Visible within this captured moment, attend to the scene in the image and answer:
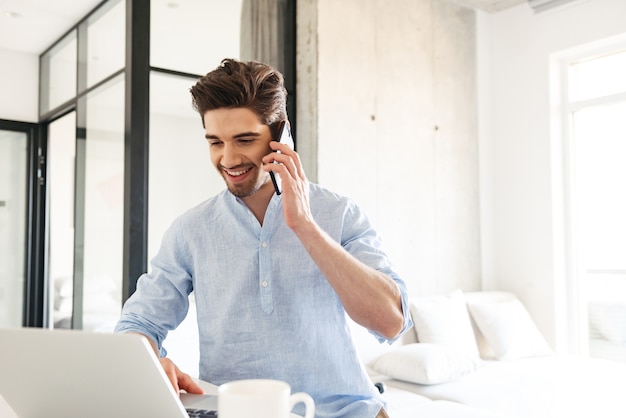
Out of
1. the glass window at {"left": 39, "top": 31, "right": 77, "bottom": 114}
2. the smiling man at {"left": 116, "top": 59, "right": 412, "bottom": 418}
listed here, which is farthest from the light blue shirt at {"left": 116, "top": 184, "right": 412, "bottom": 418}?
the glass window at {"left": 39, "top": 31, "right": 77, "bottom": 114}

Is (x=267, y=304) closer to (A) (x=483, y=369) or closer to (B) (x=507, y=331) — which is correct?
(A) (x=483, y=369)

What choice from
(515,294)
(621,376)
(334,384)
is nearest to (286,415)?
(334,384)

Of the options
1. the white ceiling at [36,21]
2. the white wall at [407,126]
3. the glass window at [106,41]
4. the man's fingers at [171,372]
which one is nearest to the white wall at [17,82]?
the white ceiling at [36,21]

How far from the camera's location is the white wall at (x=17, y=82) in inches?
191

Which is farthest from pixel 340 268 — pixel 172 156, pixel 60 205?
pixel 60 205

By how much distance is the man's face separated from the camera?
4.38ft

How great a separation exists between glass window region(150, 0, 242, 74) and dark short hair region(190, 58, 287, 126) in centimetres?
185

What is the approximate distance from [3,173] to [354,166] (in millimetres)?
3079

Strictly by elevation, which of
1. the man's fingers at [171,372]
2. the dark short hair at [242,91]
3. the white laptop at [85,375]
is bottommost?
the man's fingers at [171,372]

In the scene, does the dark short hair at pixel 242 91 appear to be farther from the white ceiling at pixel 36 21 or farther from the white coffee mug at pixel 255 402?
the white ceiling at pixel 36 21

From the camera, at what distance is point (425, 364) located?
2.86 m

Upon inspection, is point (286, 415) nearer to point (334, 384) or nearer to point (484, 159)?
point (334, 384)

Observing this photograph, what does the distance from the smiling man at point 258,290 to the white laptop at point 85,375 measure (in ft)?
1.40

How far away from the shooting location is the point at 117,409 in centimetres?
84
